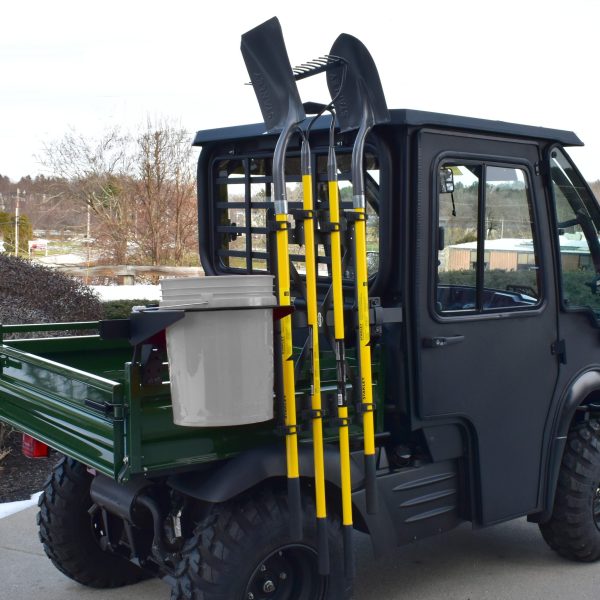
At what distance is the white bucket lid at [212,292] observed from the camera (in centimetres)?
297

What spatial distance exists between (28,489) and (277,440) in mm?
2962

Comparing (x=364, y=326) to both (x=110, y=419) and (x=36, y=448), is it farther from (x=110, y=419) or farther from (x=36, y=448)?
(x=36, y=448)

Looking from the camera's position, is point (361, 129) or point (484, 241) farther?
point (484, 241)

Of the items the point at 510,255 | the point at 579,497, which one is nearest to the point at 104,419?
the point at 510,255

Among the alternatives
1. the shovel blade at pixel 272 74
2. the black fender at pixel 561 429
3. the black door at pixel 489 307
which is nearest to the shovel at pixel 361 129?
the shovel blade at pixel 272 74

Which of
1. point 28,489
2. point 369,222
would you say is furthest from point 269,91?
point 28,489

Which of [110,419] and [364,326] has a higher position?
[364,326]

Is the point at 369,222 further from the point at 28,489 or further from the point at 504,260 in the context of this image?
the point at 28,489

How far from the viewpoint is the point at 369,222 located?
3.89m

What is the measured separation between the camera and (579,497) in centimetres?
427

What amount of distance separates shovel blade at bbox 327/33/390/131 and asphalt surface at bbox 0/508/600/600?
2.14 metres

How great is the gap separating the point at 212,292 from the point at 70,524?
63.6 inches

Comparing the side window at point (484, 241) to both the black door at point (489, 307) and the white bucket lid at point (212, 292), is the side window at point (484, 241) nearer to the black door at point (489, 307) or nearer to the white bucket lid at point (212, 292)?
the black door at point (489, 307)

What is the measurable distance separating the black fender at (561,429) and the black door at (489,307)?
0.28 feet
